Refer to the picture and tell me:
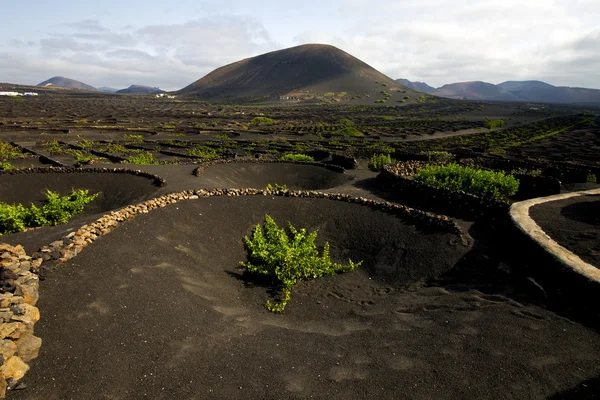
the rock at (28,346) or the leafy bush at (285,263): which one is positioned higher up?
the rock at (28,346)

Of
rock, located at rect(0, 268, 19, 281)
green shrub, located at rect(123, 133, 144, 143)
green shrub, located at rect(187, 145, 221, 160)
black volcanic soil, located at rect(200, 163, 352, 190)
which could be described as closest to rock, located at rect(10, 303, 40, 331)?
rock, located at rect(0, 268, 19, 281)

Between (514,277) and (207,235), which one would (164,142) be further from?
(514,277)

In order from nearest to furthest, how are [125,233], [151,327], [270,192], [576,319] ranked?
[151,327] < [576,319] < [125,233] < [270,192]

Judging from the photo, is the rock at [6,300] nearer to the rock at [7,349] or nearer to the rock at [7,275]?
the rock at [7,275]

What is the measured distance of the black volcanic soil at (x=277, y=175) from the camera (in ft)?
74.9

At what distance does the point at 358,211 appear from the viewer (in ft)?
46.9

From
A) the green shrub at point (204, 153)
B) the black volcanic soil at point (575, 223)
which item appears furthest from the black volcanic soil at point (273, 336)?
the green shrub at point (204, 153)

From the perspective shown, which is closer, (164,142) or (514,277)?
(514,277)

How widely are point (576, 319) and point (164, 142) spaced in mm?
45423

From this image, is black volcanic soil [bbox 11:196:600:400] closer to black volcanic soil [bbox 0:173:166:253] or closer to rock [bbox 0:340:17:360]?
rock [bbox 0:340:17:360]

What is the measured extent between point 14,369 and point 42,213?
11153mm

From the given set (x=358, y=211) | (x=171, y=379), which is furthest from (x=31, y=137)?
(x=171, y=379)

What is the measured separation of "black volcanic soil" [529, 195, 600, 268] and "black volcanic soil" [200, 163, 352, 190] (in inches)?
467

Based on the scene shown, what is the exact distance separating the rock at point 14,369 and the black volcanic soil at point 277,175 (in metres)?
16.4
